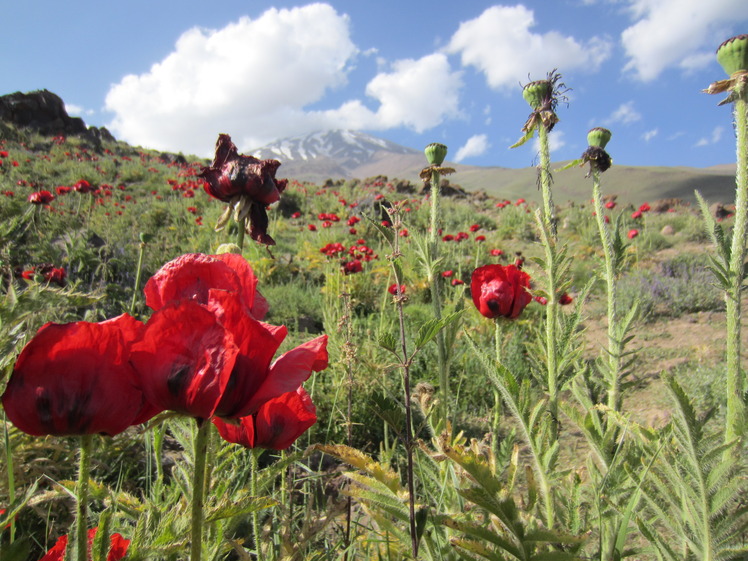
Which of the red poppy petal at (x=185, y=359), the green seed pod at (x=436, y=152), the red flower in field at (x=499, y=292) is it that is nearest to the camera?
the red poppy petal at (x=185, y=359)

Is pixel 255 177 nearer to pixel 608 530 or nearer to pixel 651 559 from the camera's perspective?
pixel 608 530

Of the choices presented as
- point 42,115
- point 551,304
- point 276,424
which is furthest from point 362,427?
point 42,115

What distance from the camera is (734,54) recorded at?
1.00 meters

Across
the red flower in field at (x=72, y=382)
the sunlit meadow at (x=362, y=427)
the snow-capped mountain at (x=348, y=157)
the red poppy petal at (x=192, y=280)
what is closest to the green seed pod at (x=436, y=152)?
the sunlit meadow at (x=362, y=427)

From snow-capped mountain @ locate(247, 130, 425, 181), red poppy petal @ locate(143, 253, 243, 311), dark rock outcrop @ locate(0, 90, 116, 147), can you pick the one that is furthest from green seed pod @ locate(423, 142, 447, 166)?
snow-capped mountain @ locate(247, 130, 425, 181)

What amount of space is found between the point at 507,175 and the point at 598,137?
9531cm

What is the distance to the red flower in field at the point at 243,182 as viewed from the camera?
3.90 ft

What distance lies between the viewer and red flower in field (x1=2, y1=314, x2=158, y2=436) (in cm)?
50

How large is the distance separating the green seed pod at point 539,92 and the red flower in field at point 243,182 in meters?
0.73

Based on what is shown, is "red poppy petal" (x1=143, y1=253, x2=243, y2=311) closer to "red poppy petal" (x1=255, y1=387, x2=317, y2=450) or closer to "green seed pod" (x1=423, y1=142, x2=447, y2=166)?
"red poppy petal" (x1=255, y1=387, x2=317, y2=450)

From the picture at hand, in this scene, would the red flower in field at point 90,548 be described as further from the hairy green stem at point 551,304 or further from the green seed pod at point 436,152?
the green seed pod at point 436,152

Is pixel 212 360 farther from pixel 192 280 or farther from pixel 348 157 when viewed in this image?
pixel 348 157

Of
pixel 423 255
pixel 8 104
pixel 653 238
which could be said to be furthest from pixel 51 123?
pixel 423 255

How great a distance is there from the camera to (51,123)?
18.9m
